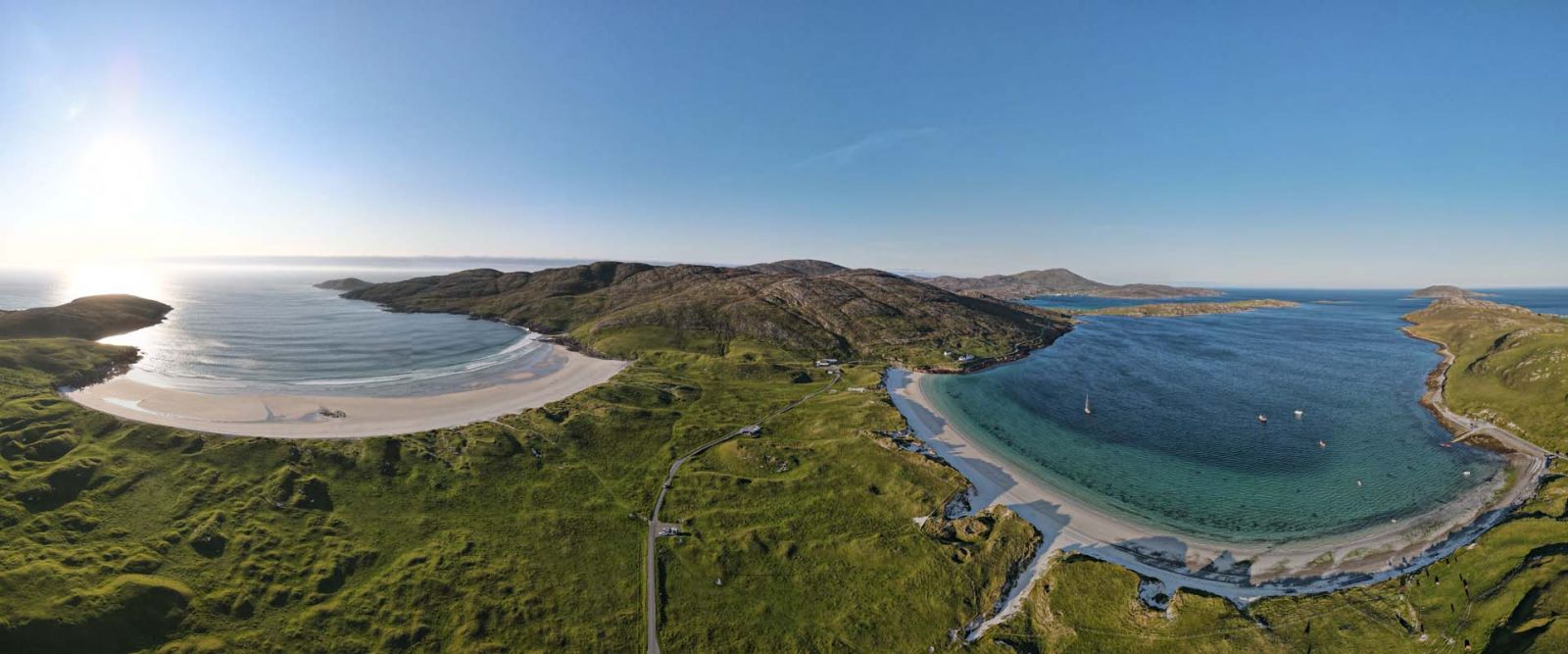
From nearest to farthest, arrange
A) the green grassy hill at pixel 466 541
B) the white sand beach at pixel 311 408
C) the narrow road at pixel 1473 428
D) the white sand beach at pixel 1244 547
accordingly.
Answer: the green grassy hill at pixel 466 541 → the white sand beach at pixel 1244 547 → the narrow road at pixel 1473 428 → the white sand beach at pixel 311 408

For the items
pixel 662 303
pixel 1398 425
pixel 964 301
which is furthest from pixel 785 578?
pixel 964 301

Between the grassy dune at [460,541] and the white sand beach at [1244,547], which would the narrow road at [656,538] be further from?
the white sand beach at [1244,547]

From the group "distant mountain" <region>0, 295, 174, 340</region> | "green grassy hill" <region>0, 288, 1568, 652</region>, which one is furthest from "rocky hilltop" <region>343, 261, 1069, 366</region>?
"distant mountain" <region>0, 295, 174, 340</region>

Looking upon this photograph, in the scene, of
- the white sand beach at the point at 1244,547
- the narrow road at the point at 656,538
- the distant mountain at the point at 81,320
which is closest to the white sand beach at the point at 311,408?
the narrow road at the point at 656,538

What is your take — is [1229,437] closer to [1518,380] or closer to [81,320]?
[1518,380]

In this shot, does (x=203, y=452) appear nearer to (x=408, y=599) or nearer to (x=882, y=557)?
(x=408, y=599)

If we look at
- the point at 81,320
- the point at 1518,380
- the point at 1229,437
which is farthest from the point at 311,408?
the point at 1518,380
